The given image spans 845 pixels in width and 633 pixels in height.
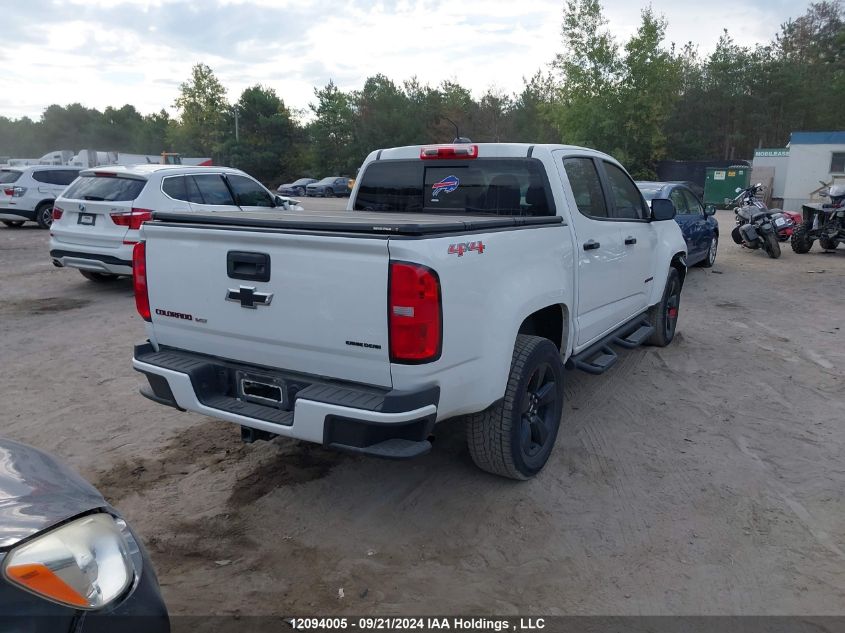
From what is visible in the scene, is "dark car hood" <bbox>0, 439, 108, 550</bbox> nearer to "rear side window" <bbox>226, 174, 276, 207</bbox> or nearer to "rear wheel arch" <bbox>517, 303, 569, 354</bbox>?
"rear wheel arch" <bbox>517, 303, 569, 354</bbox>

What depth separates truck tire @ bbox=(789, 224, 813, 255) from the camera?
46.2ft

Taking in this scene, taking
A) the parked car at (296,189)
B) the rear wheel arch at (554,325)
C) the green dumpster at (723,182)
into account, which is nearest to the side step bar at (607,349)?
the rear wheel arch at (554,325)

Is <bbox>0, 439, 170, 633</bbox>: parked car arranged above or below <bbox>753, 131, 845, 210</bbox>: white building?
below

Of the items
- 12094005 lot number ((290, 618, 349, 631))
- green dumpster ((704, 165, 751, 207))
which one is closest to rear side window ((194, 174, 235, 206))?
12094005 lot number ((290, 618, 349, 631))

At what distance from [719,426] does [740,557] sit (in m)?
1.75

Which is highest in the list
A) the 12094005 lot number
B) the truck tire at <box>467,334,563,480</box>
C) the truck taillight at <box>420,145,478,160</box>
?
the truck taillight at <box>420,145,478,160</box>

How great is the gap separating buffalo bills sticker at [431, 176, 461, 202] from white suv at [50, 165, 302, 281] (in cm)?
462

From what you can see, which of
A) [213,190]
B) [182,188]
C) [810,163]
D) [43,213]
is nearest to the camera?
[182,188]

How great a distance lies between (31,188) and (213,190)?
10507 mm

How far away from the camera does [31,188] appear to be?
16703 millimetres

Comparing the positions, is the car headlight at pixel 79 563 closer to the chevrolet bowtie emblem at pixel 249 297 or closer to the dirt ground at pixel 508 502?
the dirt ground at pixel 508 502

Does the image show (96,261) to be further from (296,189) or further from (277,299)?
(296,189)

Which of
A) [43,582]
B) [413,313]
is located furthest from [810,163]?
[43,582]

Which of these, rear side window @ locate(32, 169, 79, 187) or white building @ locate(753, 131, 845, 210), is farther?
white building @ locate(753, 131, 845, 210)
